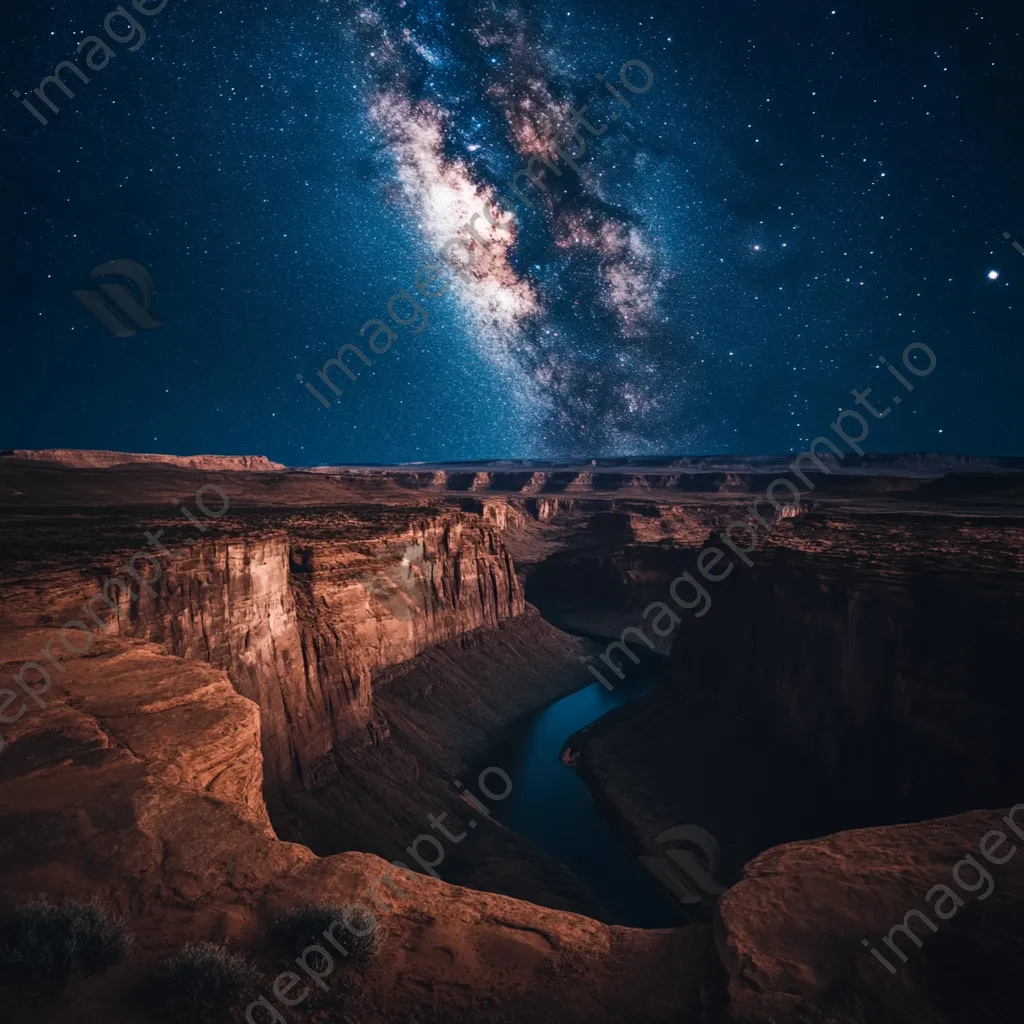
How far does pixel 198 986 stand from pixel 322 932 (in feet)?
4.63

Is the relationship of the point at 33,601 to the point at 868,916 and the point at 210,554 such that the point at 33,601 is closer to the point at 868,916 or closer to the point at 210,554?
the point at 210,554

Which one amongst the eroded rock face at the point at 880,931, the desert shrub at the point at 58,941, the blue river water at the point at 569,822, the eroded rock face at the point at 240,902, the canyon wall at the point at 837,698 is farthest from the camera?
the blue river water at the point at 569,822

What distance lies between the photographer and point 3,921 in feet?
19.7

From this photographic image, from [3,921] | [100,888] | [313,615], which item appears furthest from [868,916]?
[313,615]

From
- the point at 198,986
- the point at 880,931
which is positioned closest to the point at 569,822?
the point at 880,931

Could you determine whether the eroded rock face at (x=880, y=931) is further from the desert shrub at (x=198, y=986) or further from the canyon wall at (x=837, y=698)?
the canyon wall at (x=837, y=698)

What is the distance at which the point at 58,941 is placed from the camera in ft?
18.6

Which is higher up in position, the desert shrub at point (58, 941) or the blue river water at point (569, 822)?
the desert shrub at point (58, 941)

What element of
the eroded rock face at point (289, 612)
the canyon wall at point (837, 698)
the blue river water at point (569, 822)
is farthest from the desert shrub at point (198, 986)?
the canyon wall at point (837, 698)

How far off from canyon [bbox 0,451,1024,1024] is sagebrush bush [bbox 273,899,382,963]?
0.23 meters

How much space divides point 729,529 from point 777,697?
1612cm

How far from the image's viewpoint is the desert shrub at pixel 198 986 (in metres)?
5.57

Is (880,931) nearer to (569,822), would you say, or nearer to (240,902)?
(240,902)

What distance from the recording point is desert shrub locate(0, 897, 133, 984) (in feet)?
18.0
